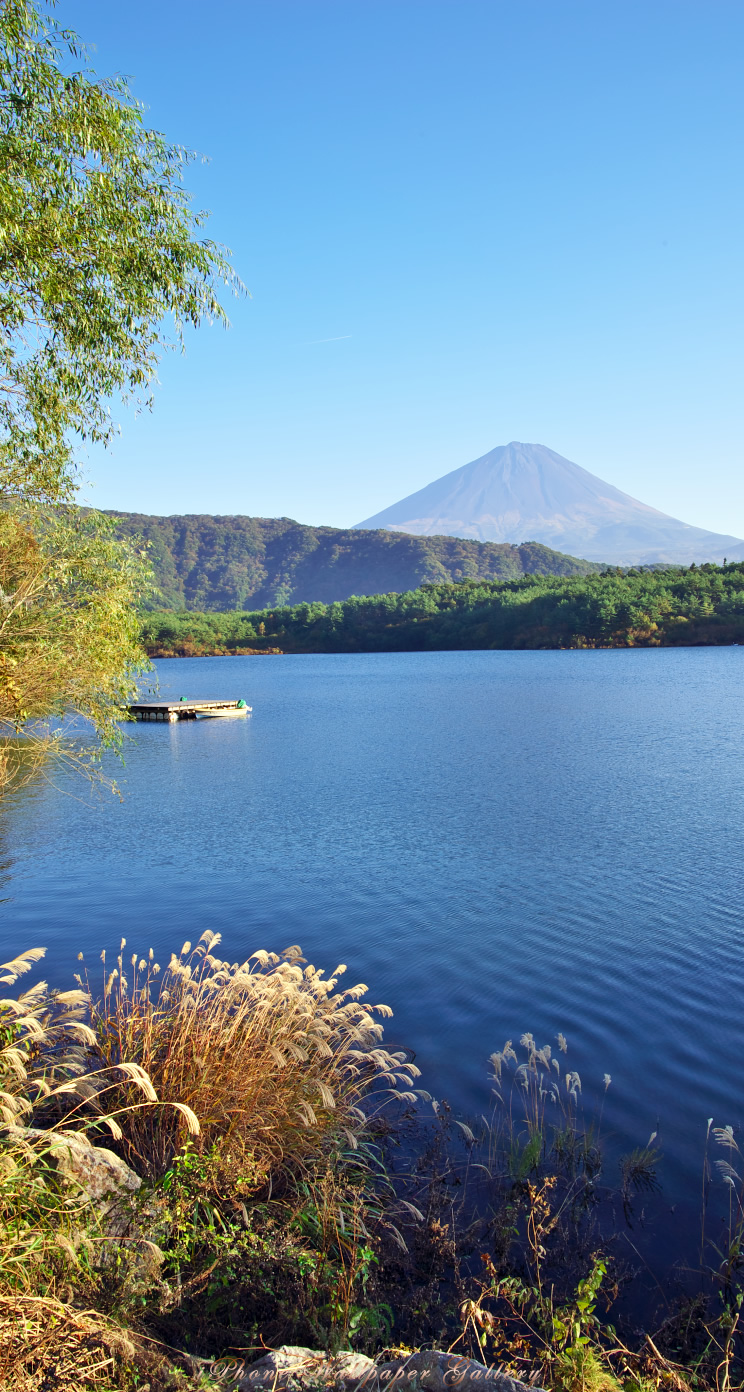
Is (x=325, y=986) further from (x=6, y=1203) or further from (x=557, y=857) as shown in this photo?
(x=557, y=857)

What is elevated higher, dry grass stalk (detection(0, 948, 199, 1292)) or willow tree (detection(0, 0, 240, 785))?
willow tree (detection(0, 0, 240, 785))

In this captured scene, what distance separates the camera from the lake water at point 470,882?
7.88 meters

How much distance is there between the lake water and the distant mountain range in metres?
134

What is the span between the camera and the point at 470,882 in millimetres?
12852

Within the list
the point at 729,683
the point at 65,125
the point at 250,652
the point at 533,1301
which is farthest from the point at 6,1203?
the point at 250,652

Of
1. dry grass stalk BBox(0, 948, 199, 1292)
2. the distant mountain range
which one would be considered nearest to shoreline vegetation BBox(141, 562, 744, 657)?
the distant mountain range

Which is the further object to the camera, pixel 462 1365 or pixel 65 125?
pixel 65 125

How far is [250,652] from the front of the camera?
107375mm

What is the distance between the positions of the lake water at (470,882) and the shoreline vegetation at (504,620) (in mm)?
50822

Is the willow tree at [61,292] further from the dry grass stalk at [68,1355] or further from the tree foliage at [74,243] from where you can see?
the dry grass stalk at [68,1355]

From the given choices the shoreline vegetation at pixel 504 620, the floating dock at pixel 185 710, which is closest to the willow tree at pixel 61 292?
the floating dock at pixel 185 710

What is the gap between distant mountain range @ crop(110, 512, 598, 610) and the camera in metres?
162

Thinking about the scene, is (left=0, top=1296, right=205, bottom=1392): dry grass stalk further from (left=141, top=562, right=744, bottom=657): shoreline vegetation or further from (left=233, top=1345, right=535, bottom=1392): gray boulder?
(left=141, top=562, right=744, bottom=657): shoreline vegetation

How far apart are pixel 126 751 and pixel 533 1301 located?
2826 cm
